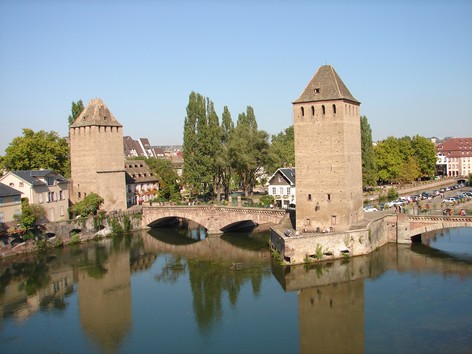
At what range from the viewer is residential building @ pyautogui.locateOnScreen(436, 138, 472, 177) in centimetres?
10344

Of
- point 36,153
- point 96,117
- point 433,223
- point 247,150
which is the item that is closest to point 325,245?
point 433,223

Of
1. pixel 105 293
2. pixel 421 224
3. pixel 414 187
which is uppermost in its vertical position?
pixel 414 187

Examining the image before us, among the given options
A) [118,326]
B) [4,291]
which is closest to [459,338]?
[118,326]

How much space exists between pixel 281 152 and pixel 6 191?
1493 inches

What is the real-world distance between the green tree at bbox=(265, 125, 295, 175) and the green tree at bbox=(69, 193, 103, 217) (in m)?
19.3

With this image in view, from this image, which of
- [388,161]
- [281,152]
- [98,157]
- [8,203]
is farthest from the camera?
[388,161]

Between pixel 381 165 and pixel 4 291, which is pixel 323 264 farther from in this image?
pixel 381 165

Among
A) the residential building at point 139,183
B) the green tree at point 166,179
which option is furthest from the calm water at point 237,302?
the residential building at point 139,183

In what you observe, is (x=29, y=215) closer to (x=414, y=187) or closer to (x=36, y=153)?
(x=36, y=153)

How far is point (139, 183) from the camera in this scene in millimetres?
66812

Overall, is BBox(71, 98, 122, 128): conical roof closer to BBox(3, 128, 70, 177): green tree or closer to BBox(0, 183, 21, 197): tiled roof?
BBox(3, 128, 70, 177): green tree

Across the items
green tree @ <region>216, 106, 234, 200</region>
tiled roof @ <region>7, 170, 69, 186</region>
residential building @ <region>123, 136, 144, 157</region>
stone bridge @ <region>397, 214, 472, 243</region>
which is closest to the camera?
stone bridge @ <region>397, 214, 472, 243</region>

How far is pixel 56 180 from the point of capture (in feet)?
174

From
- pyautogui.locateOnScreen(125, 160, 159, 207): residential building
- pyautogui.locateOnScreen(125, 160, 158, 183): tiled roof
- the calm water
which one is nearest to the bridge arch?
the calm water
